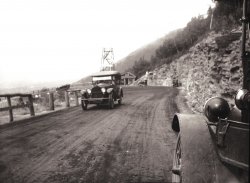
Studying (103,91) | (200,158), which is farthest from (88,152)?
(103,91)

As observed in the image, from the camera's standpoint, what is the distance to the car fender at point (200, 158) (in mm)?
2422

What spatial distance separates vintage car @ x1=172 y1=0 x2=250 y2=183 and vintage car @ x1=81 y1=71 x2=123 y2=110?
11.4 meters

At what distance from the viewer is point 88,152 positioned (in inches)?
239

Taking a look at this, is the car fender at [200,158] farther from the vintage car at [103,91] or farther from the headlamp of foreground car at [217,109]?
the vintage car at [103,91]

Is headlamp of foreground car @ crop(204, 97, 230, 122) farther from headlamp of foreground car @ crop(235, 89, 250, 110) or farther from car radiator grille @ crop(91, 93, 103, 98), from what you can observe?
car radiator grille @ crop(91, 93, 103, 98)

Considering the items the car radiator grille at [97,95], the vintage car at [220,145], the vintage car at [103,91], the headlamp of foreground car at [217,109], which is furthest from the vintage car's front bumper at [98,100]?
the vintage car at [220,145]

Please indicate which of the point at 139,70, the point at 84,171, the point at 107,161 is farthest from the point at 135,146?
the point at 139,70

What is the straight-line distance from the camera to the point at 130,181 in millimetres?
4367

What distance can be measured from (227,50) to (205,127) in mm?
8396

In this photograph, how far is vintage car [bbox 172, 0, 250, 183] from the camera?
201 cm

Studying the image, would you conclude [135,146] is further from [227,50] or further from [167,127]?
[227,50]

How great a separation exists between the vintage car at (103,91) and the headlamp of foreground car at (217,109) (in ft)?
36.6

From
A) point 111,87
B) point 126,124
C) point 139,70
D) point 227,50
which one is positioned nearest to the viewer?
point 126,124

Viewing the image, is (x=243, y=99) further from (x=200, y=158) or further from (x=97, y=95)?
(x=97, y=95)
